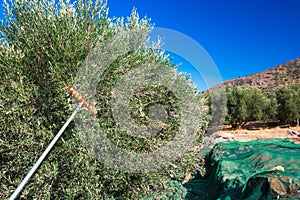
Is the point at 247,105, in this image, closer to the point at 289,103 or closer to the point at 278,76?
the point at 289,103

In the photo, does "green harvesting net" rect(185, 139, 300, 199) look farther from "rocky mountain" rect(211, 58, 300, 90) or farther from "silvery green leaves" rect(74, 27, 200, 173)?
"rocky mountain" rect(211, 58, 300, 90)

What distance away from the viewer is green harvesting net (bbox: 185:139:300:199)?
7156 millimetres

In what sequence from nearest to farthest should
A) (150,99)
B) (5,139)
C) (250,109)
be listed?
(5,139) < (150,99) < (250,109)

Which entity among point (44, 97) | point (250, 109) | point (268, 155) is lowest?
point (44, 97)

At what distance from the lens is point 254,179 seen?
8.26 metres

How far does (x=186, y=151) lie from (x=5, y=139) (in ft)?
19.4

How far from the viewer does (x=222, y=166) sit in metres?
12.6

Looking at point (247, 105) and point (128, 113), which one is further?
point (247, 105)

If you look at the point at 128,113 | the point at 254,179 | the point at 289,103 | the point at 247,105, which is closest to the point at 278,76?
the point at 289,103

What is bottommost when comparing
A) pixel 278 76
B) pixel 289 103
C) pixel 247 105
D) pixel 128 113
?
pixel 128 113

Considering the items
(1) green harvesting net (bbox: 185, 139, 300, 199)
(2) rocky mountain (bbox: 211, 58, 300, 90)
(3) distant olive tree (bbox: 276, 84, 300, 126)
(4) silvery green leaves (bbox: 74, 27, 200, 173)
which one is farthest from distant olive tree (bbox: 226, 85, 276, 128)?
(4) silvery green leaves (bbox: 74, 27, 200, 173)

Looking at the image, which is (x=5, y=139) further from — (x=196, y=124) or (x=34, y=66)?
(x=196, y=124)

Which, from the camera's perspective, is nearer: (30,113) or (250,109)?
(30,113)

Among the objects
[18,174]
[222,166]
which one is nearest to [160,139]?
[18,174]
